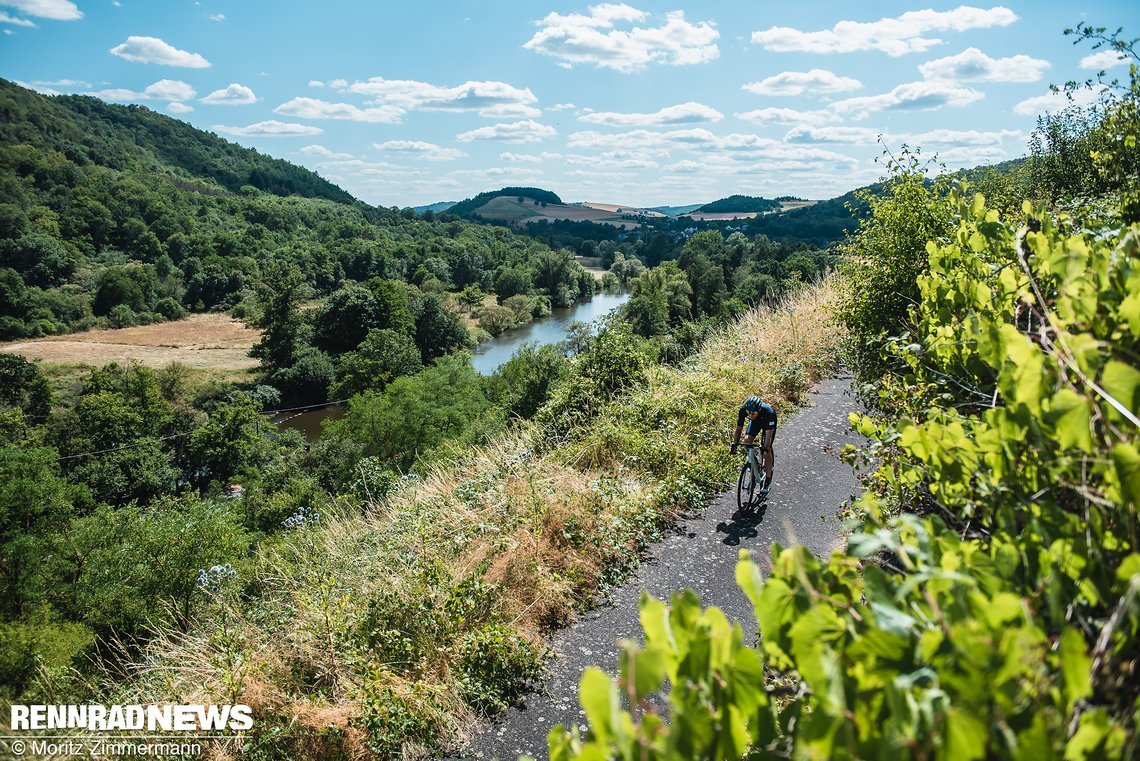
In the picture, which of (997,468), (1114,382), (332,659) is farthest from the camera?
(332,659)

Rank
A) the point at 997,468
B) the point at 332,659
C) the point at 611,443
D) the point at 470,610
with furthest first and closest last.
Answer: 1. the point at 611,443
2. the point at 470,610
3. the point at 332,659
4. the point at 997,468

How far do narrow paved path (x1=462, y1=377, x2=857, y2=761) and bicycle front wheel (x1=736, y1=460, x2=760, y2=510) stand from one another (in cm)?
12

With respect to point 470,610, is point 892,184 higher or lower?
higher

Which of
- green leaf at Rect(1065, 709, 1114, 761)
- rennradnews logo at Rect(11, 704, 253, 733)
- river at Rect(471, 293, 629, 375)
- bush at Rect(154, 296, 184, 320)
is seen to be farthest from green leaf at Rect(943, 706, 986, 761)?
bush at Rect(154, 296, 184, 320)

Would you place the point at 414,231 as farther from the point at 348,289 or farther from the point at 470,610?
the point at 470,610

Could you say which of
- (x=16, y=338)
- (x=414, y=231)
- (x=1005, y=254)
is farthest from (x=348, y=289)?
(x=414, y=231)

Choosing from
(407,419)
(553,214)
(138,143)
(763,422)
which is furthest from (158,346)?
(553,214)

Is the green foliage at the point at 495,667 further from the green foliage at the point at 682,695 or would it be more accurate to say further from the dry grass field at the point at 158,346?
the dry grass field at the point at 158,346

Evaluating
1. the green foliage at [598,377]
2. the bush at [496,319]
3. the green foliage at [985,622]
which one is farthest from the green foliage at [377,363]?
the green foliage at [985,622]

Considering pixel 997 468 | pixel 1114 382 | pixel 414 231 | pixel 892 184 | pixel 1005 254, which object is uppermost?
pixel 414 231

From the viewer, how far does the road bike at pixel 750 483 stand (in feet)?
22.4

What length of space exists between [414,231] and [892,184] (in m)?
140

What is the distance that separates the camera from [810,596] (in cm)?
122

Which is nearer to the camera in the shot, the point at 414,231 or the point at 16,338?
the point at 16,338
